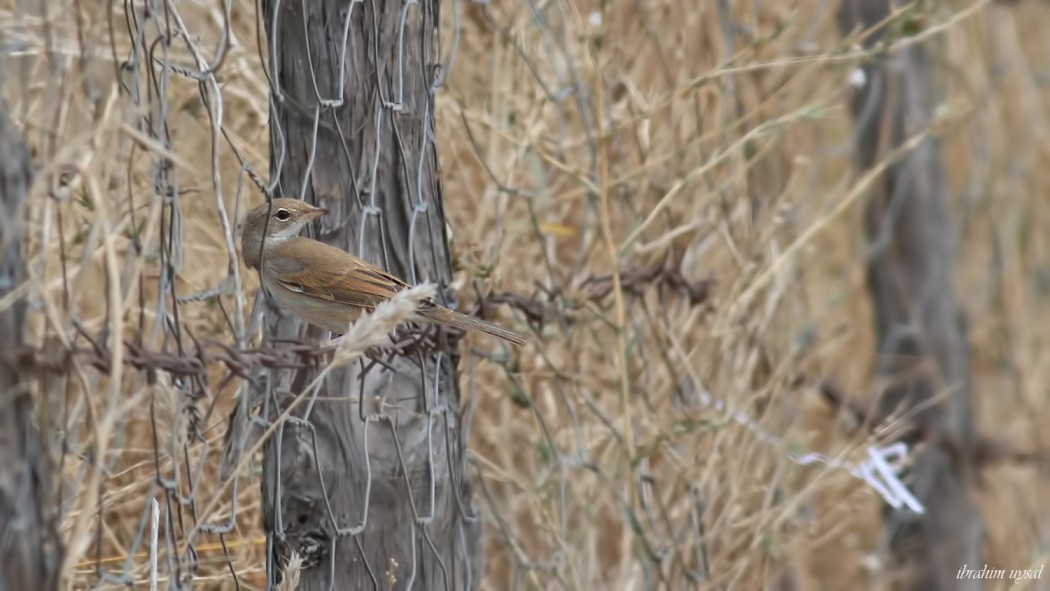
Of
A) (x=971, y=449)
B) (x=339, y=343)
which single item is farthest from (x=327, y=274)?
(x=971, y=449)

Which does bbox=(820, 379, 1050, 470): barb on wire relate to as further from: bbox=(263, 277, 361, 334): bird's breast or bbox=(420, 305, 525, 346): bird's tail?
bbox=(263, 277, 361, 334): bird's breast

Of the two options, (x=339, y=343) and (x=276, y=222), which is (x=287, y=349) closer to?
(x=339, y=343)

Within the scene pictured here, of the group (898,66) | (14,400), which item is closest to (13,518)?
(14,400)

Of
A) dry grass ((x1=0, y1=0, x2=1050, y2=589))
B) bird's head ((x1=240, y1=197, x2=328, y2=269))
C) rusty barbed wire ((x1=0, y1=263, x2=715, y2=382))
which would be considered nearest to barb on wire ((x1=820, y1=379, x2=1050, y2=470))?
dry grass ((x1=0, y1=0, x2=1050, y2=589))

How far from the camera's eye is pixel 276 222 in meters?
2.65

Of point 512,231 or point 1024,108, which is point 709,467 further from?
Result: point 1024,108

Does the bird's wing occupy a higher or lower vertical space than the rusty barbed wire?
higher

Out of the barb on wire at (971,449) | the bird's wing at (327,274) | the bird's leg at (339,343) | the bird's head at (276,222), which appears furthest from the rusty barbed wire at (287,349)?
the barb on wire at (971,449)

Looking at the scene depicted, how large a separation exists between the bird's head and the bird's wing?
41mm

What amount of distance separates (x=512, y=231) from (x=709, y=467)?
1.04 m

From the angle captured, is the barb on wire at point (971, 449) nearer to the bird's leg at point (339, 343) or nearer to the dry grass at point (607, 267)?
the dry grass at point (607, 267)

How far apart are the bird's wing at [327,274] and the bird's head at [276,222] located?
0.04 metres

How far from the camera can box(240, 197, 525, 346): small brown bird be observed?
2598 millimetres

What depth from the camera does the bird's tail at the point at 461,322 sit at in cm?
270
